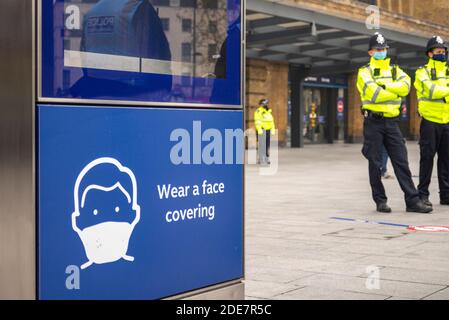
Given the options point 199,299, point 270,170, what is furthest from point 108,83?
point 270,170

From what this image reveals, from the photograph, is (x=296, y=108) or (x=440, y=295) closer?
(x=440, y=295)

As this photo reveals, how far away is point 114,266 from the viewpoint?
3172 millimetres

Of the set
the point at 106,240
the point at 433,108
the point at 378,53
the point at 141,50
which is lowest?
the point at 106,240

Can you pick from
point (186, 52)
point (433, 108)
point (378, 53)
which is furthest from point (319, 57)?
point (186, 52)

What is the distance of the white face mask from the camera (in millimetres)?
3049

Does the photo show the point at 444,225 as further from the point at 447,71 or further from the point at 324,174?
the point at 324,174

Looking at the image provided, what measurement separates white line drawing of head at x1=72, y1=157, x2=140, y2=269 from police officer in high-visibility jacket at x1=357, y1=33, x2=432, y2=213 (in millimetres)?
5643

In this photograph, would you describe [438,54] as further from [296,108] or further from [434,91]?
[296,108]

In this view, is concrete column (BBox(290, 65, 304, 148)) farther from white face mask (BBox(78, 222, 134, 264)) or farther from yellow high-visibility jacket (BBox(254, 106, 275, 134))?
white face mask (BBox(78, 222, 134, 264))

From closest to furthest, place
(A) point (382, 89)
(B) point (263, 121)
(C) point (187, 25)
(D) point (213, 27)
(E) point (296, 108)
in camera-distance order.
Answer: (C) point (187, 25)
(D) point (213, 27)
(A) point (382, 89)
(B) point (263, 121)
(E) point (296, 108)

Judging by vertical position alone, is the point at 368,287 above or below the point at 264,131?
below

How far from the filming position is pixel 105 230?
3111mm

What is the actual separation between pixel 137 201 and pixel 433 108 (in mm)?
6491
